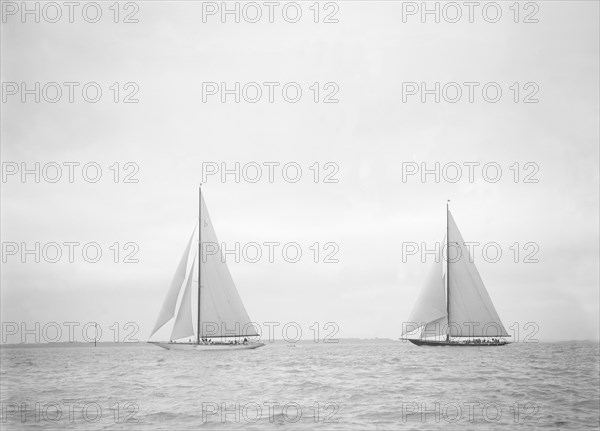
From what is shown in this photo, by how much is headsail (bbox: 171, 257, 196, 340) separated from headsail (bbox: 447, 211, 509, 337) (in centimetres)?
2349

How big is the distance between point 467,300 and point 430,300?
11.4ft

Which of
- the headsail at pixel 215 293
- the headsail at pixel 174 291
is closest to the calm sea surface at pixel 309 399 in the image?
the headsail at pixel 174 291

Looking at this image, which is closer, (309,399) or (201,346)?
(309,399)

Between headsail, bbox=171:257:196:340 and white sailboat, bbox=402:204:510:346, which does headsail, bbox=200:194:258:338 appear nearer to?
headsail, bbox=171:257:196:340

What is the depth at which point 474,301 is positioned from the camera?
200 feet

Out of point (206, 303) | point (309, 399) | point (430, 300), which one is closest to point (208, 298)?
point (206, 303)

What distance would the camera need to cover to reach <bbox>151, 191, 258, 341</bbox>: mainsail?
54.6 metres

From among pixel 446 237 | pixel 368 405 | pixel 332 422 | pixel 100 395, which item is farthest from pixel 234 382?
pixel 446 237

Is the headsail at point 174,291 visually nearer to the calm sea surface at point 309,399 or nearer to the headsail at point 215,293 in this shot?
the headsail at point 215,293

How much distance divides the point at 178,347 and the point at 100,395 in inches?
1211

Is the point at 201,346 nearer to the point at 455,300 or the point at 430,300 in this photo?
the point at 430,300

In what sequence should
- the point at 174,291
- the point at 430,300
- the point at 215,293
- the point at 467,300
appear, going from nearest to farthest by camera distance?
the point at 174,291, the point at 215,293, the point at 430,300, the point at 467,300

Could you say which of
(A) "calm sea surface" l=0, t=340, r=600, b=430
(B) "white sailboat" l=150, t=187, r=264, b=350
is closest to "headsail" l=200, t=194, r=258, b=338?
(B) "white sailboat" l=150, t=187, r=264, b=350

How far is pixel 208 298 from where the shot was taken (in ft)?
188
